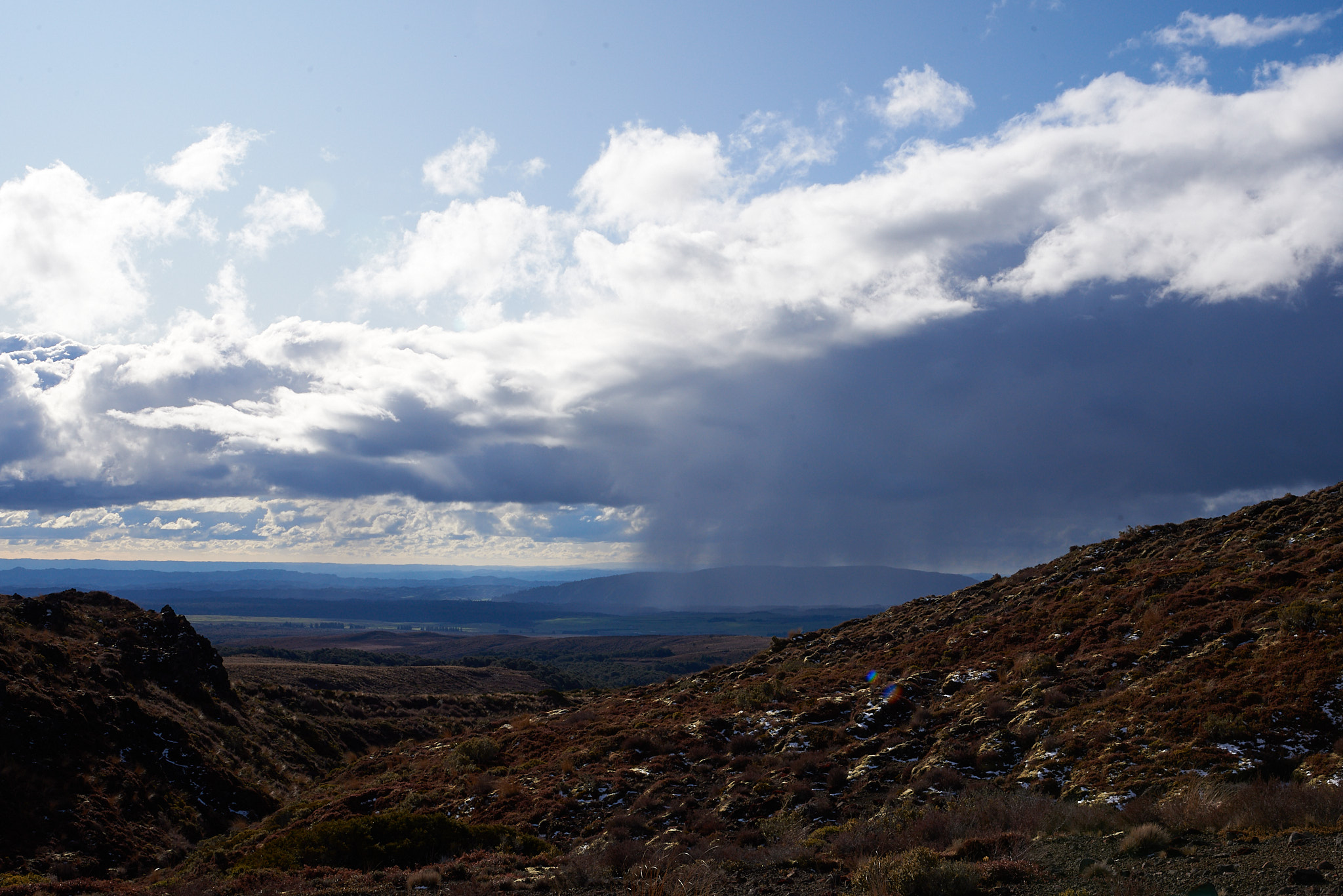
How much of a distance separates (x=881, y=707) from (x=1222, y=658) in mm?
9404

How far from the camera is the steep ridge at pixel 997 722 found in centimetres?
1586

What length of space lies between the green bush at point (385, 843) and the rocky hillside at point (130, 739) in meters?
6.60

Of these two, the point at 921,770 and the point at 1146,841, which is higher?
the point at 1146,841

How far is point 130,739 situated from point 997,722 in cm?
2980

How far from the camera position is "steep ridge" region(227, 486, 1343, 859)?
15859 millimetres

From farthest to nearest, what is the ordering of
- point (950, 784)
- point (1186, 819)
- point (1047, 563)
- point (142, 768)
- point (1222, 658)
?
point (1047, 563)
point (142, 768)
point (1222, 658)
point (950, 784)
point (1186, 819)

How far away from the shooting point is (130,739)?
2538 cm

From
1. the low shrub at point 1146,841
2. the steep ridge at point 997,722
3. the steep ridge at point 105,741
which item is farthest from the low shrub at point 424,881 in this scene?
the steep ridge at point 105,741

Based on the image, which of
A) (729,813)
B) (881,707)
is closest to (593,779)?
(729,813)

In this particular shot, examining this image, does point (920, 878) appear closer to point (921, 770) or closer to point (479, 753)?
point (921, 770)

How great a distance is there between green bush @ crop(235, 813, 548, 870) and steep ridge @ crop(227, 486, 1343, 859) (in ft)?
4.75

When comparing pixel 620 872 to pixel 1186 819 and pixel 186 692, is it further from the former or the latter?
pixel 186 692

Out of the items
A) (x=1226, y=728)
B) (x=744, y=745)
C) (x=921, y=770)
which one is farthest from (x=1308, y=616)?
(x=744, y=745)

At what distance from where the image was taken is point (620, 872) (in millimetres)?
13352
